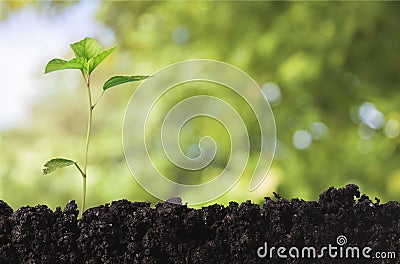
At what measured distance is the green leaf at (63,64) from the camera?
0.77 metres

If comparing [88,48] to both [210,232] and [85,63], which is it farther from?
[210,232]

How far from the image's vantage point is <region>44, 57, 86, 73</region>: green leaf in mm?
765

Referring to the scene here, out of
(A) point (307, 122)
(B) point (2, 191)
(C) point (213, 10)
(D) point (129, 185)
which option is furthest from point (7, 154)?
(A) point (307, 122)

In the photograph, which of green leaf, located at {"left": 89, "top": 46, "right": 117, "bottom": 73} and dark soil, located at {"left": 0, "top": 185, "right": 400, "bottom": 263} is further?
green leaf, located at {"left": 89, "top": 46, "right": 117, "bottom": 73}

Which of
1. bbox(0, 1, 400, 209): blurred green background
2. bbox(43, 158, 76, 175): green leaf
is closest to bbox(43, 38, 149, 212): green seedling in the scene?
bbox(43, 158, 76, 175): green leaf

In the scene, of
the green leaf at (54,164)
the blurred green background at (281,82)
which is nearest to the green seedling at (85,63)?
the green leaf at (54,164)

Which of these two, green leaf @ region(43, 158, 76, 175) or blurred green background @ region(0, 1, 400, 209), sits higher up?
blurred green background @ region(0, 1, 400, 209)

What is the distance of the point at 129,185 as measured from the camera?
2699 millimetres

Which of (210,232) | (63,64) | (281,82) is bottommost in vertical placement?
(210,232)

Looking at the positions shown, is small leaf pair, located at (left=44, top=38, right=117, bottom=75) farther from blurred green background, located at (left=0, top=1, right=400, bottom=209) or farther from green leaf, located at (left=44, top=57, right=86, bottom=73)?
blurred green background, located at (left=0, top=1, right=400, bottom=209)

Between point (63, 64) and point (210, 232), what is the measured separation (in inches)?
11.9

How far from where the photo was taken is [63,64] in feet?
2.54

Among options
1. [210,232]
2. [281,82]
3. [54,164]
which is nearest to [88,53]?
[54,164]

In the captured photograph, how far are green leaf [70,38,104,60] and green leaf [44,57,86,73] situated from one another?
0.01m
